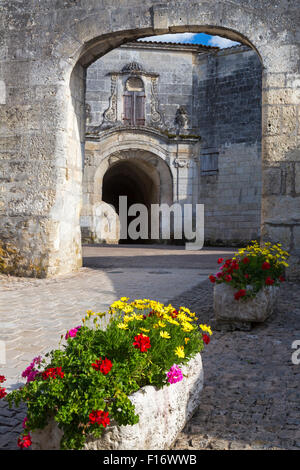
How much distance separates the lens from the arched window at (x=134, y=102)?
17766mm

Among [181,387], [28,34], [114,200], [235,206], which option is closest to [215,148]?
[235,206]

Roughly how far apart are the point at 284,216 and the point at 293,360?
3.42 m

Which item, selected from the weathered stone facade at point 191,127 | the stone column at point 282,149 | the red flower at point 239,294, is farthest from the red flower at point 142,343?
the weathered stone facade at point 191,127

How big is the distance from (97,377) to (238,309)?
8.92ft

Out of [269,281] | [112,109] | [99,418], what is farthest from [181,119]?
[99,418]

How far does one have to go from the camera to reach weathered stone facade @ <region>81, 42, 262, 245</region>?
55.5ft

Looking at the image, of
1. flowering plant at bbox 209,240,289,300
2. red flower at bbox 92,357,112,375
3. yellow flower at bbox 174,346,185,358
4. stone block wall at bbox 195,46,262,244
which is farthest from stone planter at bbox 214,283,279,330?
stone block wall at bbox 195,46,262,244

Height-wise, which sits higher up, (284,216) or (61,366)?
(284,216)

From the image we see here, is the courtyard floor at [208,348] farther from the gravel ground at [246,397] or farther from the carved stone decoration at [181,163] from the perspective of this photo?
the carved stone decoration at [181,163]

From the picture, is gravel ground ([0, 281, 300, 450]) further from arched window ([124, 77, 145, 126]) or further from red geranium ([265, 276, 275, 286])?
arched window ([124, 77, 145, 126])

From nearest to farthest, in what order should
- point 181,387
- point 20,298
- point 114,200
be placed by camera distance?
1. point 181,387
2. point 20,298
3. point 114,200

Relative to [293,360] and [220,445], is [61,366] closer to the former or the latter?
[220,445]

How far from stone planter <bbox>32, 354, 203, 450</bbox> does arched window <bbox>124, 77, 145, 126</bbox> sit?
53.2 feet
